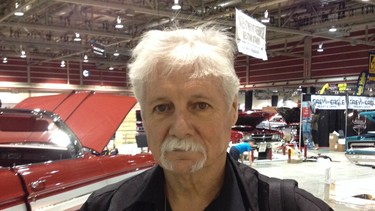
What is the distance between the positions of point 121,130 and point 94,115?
8.25m

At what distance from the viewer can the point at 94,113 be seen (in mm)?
3695

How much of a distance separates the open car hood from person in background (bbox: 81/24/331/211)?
877cm

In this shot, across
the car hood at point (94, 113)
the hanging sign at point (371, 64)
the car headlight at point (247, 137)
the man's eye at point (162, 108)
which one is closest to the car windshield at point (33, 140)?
the car hood at point (94, 113)

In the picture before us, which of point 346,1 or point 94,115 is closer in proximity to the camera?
point 94,115

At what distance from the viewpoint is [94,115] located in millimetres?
3680

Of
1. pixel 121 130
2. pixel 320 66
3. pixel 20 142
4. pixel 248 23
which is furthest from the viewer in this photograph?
pixel 320 66

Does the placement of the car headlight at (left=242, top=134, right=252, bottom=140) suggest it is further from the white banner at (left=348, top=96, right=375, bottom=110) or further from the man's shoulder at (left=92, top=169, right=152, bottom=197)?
the man's shoulder at (left=92, top=169, right=152, bottom=197)

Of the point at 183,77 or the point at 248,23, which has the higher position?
the point at 248,23

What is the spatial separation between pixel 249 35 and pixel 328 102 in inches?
278

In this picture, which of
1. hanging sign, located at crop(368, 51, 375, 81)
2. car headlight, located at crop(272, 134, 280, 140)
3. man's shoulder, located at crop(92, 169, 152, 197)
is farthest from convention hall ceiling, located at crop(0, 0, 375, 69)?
man's shoulder, located at crop(92, 169, 152, 197)

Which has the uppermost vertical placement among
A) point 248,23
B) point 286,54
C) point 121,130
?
point 286,54

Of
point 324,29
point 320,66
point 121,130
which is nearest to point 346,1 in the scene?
point 324,29

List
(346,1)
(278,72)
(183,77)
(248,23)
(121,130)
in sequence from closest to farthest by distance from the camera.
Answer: (183,77), (248,23), (121,130), (346,1), (278,72)

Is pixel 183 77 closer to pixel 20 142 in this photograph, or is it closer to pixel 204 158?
pixel 204 158
